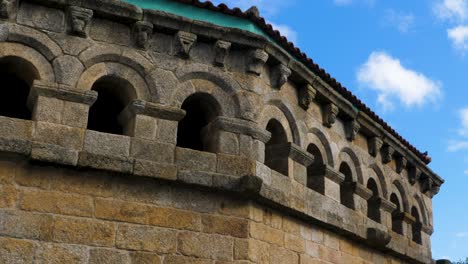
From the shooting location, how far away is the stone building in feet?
19.9

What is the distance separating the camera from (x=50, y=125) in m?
6.24

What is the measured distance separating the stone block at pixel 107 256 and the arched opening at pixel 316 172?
3283mm

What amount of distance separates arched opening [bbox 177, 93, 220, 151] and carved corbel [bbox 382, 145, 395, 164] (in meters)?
3.92

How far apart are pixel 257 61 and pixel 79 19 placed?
2111 mm

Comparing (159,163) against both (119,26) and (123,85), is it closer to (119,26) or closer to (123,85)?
(123,85)

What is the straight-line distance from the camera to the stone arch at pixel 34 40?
6457 mm

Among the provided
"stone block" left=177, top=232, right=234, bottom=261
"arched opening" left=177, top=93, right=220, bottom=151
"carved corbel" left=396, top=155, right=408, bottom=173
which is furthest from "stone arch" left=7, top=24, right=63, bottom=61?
"carved corbel" left=396, top=155, right=408, bottom=173

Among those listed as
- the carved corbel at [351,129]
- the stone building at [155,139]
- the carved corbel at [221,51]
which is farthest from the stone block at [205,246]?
the carved corbel at [351,129]

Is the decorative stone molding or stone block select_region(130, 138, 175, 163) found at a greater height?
stone block select_region(130, 138, 175, 163)

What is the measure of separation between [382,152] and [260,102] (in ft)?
12.3

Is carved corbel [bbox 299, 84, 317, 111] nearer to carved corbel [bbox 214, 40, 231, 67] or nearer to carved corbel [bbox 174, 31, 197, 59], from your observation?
carved corbel [bbox 214, 40, 231, 67]

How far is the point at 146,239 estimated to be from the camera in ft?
20.4

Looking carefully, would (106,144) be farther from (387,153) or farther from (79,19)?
(387,153)

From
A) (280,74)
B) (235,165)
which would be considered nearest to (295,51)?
(280,74)
